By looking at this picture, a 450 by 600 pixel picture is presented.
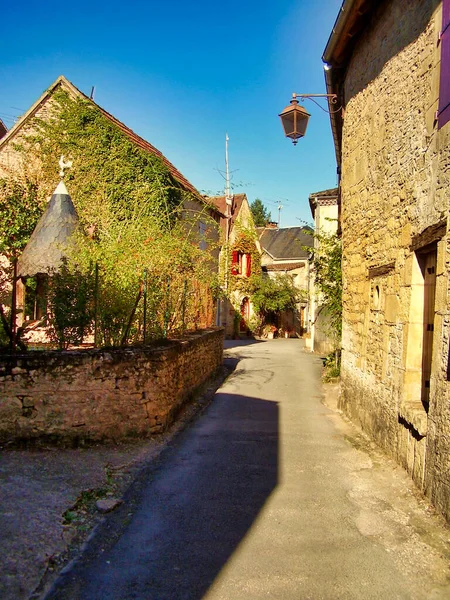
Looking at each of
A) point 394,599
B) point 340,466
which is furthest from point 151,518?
point 340,466

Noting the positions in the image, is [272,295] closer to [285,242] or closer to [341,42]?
[285,242]

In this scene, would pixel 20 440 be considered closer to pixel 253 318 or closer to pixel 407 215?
pixel 407 215

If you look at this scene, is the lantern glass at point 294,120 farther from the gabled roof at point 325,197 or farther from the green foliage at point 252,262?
the green foliage at point 252,262

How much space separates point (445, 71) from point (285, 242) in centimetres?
3614

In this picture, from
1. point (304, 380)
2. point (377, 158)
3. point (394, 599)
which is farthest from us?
point (304, 380)

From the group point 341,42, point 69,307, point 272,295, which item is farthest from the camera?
point 272,295

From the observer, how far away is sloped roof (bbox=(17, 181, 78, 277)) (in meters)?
11.6

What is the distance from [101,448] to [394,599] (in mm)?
4111

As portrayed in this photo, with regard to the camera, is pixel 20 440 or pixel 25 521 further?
pixel 20 440

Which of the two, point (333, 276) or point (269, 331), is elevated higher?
point (333, 276)

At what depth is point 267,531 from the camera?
159 inches

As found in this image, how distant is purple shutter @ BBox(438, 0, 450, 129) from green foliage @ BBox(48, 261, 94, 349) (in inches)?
193

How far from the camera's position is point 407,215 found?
230 inches

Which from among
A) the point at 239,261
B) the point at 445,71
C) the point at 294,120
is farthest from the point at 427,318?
the point at 239,261
